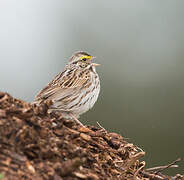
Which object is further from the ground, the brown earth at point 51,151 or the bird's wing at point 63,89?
the bird's wing at point 63,89

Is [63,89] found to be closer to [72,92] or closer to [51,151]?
[72,92]

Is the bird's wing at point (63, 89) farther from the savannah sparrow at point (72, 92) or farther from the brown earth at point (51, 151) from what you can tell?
the brown earth at point (51, 151)

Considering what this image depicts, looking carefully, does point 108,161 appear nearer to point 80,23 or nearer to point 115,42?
point 115,42

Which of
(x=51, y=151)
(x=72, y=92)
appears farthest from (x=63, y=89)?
(x=51, y=151)

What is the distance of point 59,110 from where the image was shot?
21.5ft

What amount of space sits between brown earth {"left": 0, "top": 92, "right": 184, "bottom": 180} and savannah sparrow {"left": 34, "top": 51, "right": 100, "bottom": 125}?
128cm

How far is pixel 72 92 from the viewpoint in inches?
267

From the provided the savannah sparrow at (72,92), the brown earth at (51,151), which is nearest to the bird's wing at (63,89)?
the savannah sparrow at (72,92)

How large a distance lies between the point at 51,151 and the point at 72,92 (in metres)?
2.67

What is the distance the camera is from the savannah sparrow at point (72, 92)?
261 inches

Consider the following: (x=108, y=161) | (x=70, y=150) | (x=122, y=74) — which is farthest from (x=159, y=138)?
(x=70, y=150)

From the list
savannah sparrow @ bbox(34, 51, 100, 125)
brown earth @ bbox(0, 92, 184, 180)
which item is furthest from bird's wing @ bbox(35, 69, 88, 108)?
brown earth @ bbox(0, 92, 184, 180)

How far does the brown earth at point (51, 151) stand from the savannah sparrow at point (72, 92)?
4.20 feet

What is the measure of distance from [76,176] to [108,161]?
1072 mm
